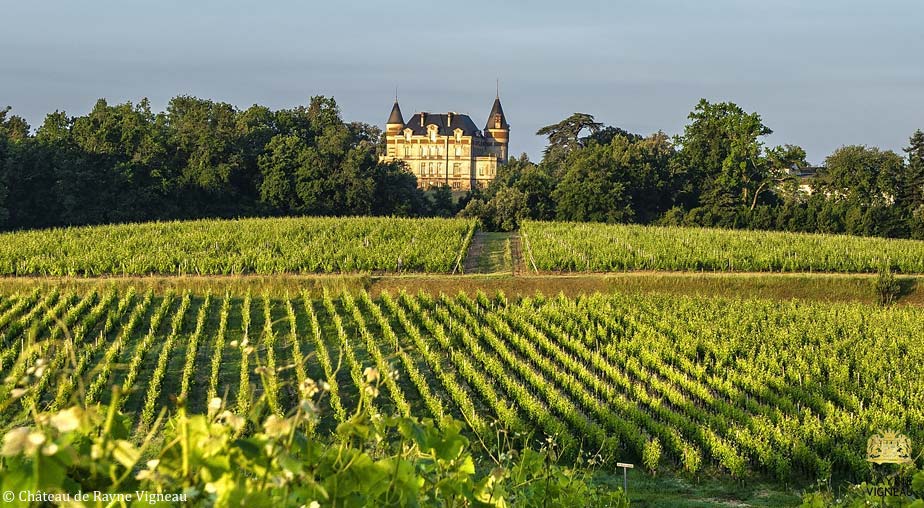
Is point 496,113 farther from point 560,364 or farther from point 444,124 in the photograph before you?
point 560,364

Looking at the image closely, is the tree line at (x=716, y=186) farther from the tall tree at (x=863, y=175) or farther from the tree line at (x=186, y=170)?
the tree line at (x=186, y=170)

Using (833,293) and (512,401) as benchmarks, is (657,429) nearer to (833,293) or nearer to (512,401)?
(512,401)

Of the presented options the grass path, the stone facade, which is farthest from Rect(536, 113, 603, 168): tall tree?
the grass path

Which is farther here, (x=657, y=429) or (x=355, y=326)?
(x=355, y=326)

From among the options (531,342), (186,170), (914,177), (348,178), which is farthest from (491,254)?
(914,177)

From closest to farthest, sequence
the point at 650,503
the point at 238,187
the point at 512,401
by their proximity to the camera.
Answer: the point at 650,503 < the point at 512,401 < the point at 238,187

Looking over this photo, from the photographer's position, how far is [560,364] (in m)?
Answer: 18.1

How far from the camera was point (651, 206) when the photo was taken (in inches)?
2028

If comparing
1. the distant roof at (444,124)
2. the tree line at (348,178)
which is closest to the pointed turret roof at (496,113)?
the distant roof at (444,124)

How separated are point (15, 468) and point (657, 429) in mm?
12015

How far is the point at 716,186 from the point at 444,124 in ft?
145

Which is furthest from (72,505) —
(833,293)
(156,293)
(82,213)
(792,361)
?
(82,213)

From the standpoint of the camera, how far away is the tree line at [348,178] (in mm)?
43281

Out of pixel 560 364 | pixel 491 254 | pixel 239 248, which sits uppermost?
pixel 239 248
